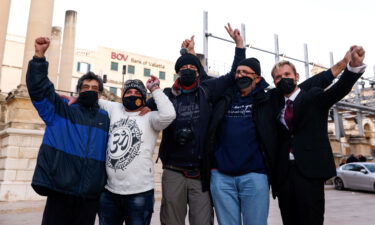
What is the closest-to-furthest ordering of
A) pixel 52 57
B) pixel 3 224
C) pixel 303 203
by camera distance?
pixel 303 203, pixel 3 224, pixel 52 57

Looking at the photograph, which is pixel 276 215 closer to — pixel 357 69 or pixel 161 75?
pixel 357 69

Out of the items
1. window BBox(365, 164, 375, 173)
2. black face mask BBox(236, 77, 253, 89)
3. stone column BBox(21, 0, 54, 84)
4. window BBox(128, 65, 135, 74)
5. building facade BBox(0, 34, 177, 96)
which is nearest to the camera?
black face mask BBox(236, 77, 253, 89)

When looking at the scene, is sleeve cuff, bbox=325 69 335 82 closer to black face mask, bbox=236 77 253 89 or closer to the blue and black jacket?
black face mask, bbox=236 77 253 89

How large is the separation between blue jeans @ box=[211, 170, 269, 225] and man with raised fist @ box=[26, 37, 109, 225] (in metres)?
1.07

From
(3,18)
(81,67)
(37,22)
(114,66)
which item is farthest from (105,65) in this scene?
(37,22)

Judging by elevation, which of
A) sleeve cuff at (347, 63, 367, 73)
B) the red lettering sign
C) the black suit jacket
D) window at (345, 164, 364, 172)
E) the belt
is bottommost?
window at (345, 164, 364, 172)

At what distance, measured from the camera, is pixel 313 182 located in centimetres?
250

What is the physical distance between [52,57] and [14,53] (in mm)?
26783

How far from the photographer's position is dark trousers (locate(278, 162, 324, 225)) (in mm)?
2475

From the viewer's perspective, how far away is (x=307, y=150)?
2529 mm

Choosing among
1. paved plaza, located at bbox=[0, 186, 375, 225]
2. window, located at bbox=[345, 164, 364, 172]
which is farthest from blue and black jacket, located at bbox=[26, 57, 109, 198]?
window, located at bbox=[345, 164, 364, 172]

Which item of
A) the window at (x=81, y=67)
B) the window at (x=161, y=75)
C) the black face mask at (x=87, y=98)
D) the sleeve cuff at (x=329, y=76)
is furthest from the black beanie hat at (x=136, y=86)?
the window at (x=161, y=75)

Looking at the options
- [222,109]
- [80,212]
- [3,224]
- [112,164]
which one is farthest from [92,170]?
[3,224]

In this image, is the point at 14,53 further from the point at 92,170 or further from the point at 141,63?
the point at 92,170
